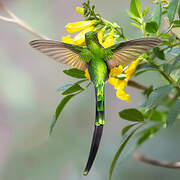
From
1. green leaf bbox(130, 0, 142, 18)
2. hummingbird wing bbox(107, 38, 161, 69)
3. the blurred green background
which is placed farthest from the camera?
the blurred green background

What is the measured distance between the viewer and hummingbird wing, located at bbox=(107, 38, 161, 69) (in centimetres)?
72

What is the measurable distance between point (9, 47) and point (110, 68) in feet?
7.93

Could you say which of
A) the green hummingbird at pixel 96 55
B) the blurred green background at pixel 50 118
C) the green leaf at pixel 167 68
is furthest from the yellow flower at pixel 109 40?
the blurred green background at pixel 50 118

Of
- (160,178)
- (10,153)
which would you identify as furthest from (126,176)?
(10,153)

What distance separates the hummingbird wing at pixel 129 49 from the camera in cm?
72

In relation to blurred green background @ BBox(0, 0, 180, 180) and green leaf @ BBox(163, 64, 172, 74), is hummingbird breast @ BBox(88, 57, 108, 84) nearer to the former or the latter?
green leaf @ BBox(163, 64, 172, 74)

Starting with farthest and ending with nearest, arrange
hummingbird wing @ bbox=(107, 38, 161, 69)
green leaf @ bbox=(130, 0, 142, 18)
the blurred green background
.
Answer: the blurred green background, green leaf @ bbox=(130, 0, 142, 18), hummingbird wing @ bbox=(107, 38, 161, 69)

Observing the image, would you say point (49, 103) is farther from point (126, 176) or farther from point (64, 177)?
point (126, 176)

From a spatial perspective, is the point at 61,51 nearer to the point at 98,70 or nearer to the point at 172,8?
the point at 98,70

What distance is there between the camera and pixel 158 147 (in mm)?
1978

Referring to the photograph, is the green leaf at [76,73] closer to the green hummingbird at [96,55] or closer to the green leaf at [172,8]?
the green hummingbird at [96,55]

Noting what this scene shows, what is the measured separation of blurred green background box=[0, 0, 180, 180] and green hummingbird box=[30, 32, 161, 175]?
1.07 metres

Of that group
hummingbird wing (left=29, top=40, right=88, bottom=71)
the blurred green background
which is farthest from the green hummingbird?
the blurred green background

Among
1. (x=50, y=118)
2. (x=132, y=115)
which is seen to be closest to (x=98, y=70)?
(x=132, y=115)
